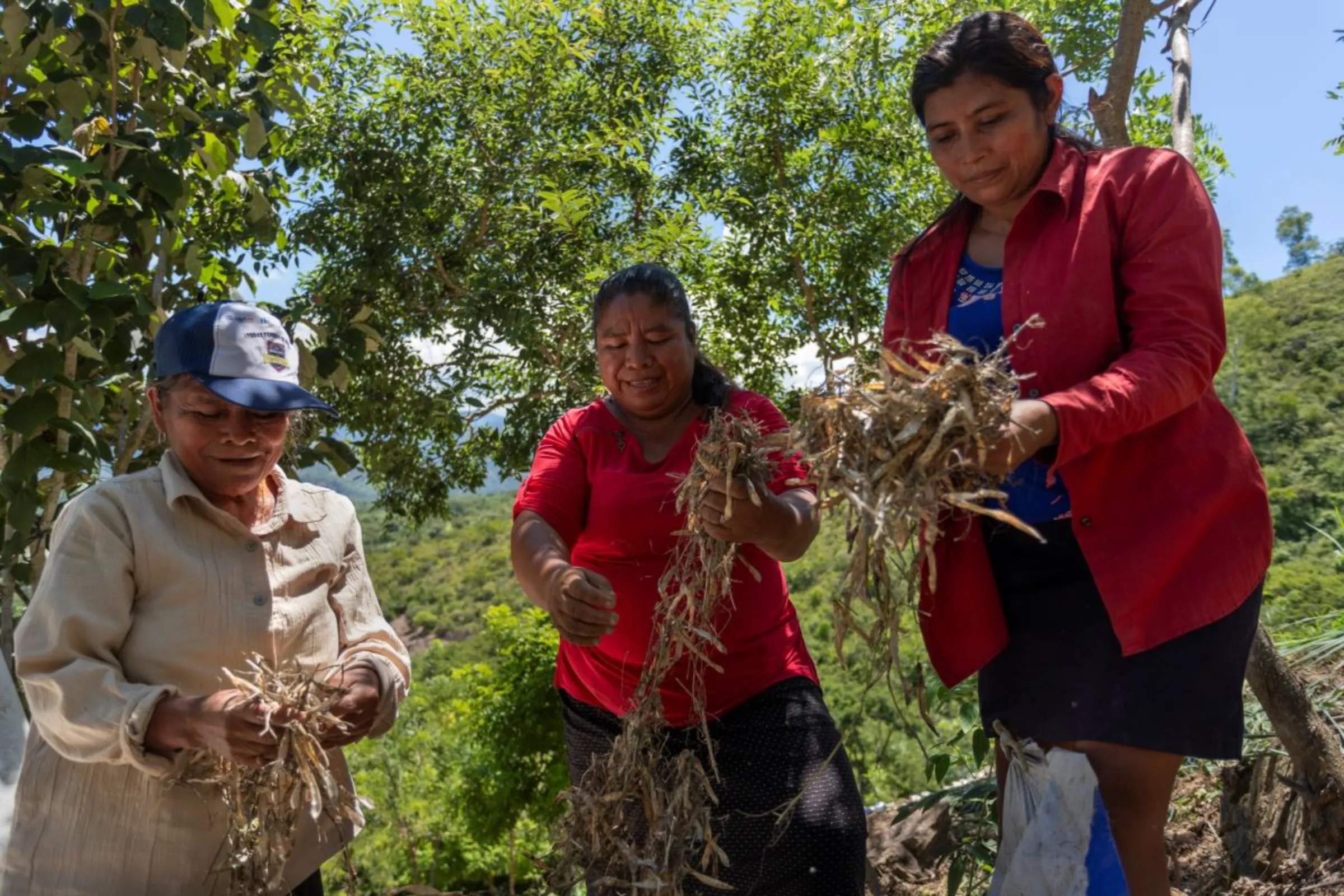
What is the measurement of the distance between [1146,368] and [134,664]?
1700 millimetres

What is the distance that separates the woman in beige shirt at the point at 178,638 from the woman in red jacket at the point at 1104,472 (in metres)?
1.15

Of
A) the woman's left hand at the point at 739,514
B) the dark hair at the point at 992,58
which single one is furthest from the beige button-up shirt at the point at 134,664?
the dark hair at the point at 992,58

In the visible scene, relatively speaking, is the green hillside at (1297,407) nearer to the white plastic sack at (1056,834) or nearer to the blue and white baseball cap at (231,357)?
the white plastic sack at (1056,834)

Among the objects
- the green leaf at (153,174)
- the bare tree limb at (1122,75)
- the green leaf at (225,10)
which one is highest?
the green leaf at (225,10)

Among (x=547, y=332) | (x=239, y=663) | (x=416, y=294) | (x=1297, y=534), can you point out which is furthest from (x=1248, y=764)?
(x=1297, y=534)

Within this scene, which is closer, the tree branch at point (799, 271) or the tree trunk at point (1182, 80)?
the tree trunk at point (1182, 80)

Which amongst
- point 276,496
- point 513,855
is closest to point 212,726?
point 276,496

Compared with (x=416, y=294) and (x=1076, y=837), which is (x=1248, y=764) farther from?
(x=416, y=294)

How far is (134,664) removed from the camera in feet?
6.73

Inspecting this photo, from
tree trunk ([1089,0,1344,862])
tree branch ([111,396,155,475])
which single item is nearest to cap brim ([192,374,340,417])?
tree branch ([111,396,155,475])

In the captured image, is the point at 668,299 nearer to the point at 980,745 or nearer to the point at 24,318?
the point at 980,745

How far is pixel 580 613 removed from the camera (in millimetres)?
2215

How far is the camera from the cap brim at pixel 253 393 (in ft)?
6.96

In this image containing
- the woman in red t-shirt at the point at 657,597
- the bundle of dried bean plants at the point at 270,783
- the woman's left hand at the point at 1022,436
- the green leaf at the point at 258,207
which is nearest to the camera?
the woman's left hand at the point at 1022,436
